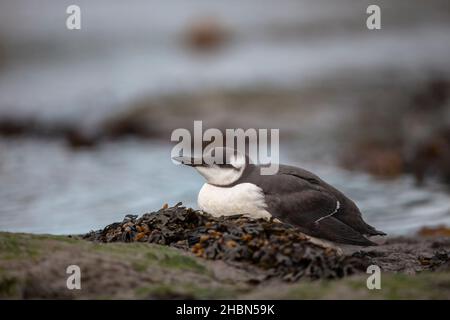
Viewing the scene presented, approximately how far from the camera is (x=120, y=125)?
1864 centimetres

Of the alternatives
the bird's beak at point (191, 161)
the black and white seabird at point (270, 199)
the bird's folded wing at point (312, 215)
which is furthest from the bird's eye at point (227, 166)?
the bird's folded wing at point (312, 215)

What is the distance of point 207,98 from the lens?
19938 millimetres

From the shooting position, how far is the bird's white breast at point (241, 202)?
7434mm

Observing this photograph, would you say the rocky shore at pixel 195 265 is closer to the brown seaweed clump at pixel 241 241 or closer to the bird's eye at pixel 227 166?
the brown seaweed clump at pixel 241 241

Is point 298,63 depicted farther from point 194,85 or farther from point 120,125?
point 120,125

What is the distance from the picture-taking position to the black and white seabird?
745cm

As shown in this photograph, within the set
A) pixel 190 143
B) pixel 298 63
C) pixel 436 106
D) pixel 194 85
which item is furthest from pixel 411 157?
pixel 298 63

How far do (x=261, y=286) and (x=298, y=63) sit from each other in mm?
18477

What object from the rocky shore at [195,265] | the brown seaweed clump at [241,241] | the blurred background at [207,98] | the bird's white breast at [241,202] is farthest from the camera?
the blurred background at [207,98]

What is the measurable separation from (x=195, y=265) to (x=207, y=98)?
540 inches

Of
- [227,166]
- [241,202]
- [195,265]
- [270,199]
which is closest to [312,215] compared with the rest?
[270,199]

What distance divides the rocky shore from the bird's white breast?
153mm

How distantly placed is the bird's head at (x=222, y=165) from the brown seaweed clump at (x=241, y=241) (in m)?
0.37

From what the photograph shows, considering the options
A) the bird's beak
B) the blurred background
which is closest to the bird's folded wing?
the bird's beak
